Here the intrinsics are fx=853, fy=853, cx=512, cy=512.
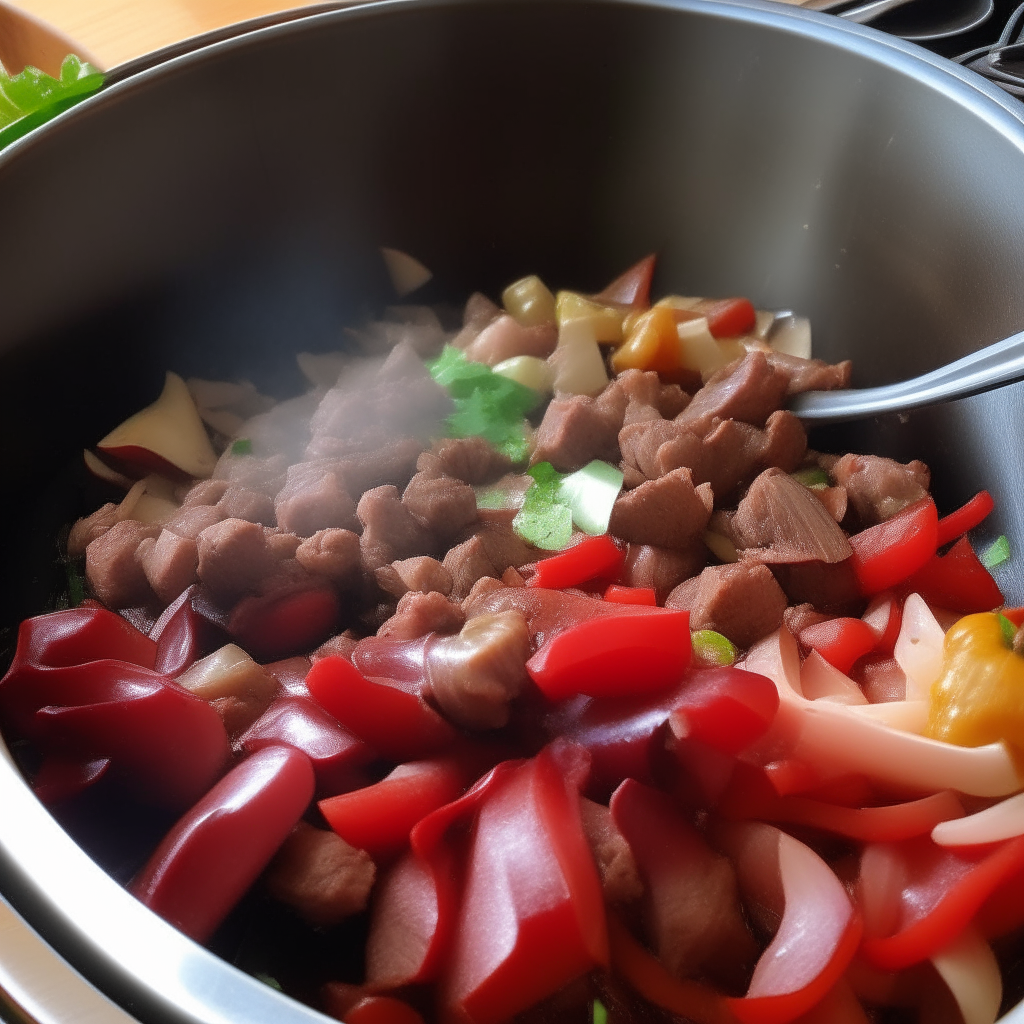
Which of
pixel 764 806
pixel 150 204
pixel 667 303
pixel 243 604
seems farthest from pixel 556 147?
pixel 764 806

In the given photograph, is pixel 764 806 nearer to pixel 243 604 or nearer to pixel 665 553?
pixel 665 553

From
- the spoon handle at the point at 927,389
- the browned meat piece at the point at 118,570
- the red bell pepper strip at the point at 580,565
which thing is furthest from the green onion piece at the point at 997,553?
the browned meat piece at the point at 118,570

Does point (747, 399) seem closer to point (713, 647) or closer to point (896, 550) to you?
point (896, 550)

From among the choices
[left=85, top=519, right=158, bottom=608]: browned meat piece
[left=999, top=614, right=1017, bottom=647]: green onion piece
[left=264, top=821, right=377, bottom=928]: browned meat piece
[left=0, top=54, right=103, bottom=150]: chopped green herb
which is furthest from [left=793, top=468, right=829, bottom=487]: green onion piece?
[left=0, top=54, right=103, bottom=150]: chopped green herb

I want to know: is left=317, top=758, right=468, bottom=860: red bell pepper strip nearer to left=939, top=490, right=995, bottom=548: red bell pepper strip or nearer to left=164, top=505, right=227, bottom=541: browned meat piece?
left=164, top=505, right=227, bottom=541: browned meat piece

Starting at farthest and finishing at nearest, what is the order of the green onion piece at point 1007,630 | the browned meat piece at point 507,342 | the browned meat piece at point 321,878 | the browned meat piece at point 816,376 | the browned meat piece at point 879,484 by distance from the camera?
the browned meat piece at point 507,342, the browned meat piece at point 816,376, the browned meat piece at point 879,484, the green onion piece at point 1007,630, the browned meat piece at point 321,878

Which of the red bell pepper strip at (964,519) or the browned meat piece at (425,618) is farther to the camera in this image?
the red bell pepper strip at (964,519)

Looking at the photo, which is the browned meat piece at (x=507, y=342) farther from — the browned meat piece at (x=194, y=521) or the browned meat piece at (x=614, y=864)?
the browned meat piece at (x=614, y=864)
